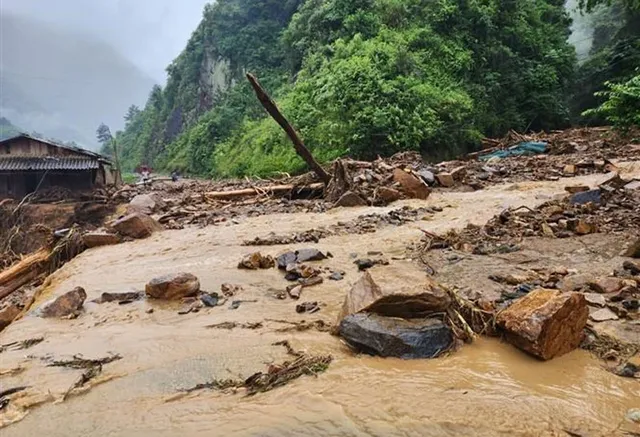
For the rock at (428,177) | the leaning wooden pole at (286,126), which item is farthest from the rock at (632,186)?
the leaning wooden pole at (286,126)

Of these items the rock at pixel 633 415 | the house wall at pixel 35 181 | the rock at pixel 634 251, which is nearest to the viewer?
the rock at pixel 633 415

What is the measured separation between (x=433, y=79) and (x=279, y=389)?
19.6m

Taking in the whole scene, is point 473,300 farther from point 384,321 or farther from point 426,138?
point 426,138

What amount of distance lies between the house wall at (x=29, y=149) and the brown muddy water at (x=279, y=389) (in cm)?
2382

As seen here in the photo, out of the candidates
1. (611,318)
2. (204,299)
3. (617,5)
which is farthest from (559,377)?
(617,5)

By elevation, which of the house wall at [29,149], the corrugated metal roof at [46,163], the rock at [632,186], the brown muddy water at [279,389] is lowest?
the brown muddy water at [279,389]

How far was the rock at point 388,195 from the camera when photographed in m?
10.2

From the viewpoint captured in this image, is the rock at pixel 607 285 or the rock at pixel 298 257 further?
the rock at pixel 298 257

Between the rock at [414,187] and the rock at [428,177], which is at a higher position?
the rock at [428,177]

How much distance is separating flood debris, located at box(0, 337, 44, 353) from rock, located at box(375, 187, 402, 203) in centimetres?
752

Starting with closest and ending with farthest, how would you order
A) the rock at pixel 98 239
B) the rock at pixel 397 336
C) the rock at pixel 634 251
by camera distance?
the rock at pixel 397 336
the rock at pixel 634 251
the rock at pixel 98 239

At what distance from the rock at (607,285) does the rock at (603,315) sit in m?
0.46

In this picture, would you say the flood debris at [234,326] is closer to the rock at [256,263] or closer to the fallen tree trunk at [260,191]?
the rock at [256,263]

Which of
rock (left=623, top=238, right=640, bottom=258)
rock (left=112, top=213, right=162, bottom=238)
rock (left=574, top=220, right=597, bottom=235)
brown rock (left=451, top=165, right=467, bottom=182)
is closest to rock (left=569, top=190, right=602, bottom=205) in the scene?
rock (left=574, top=220, right=597, bottom=235)
